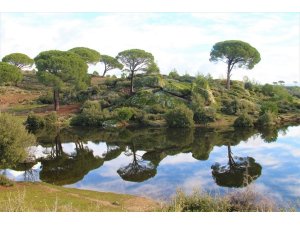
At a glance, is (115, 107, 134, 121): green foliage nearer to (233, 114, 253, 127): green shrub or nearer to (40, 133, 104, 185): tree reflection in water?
(40, 133, 104, 185): tree reflection in water

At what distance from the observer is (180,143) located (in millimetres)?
47688

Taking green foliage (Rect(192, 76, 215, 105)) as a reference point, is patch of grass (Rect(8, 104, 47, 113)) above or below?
below

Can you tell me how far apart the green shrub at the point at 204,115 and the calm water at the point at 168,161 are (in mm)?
7129

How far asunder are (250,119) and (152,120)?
17.0 m

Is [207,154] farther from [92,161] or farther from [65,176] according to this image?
[65,176]

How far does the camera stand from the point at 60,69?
73250 millimetres

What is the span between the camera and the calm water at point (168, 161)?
30.0 m

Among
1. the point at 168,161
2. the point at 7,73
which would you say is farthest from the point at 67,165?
the point at 7,73

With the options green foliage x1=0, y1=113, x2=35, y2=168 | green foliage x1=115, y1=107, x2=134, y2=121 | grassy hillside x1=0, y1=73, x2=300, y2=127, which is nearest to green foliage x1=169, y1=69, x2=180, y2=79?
grassy hillside x1=0, y1=73, x2=300, y2=127

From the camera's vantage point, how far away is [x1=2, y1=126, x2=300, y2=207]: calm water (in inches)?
1182

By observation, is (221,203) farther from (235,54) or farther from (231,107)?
(235,54)

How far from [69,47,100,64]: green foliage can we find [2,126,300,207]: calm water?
42.6 meters

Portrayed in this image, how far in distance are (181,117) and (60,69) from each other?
2811 centimetres
